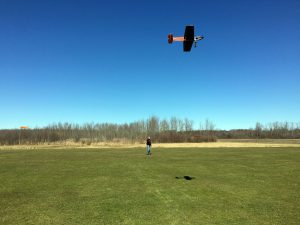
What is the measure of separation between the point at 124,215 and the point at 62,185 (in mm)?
6148

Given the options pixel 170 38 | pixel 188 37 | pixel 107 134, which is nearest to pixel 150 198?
pixel 170 38

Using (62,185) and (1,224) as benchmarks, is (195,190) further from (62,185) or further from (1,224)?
(1,224)

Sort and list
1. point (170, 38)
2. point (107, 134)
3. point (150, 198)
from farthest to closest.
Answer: point (107, 134) → point (150, 198) → point (170, 38)

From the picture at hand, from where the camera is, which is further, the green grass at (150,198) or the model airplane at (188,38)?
the green grass at (150,198)

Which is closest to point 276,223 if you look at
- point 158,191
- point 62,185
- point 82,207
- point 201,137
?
point 158,191

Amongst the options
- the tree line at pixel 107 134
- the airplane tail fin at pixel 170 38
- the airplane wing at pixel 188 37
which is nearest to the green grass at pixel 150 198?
the airplane wing at pixel 188 37

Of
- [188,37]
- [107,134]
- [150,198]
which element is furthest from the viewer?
[107,134]

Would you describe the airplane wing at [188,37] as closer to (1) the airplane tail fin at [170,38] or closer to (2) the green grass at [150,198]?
(1) the airplane tail fin at [170,38]

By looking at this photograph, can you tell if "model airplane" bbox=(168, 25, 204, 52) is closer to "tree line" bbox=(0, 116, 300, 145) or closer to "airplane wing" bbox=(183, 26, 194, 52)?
"airplane wing" bbox=(183, 26, 194, 52)

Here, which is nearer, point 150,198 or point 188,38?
point 188,38

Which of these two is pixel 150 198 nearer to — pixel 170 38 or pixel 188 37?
pixel 170 38

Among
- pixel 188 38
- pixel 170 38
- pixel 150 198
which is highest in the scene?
pixel 170 38

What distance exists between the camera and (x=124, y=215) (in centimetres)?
905

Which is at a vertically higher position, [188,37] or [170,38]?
[170,38]
